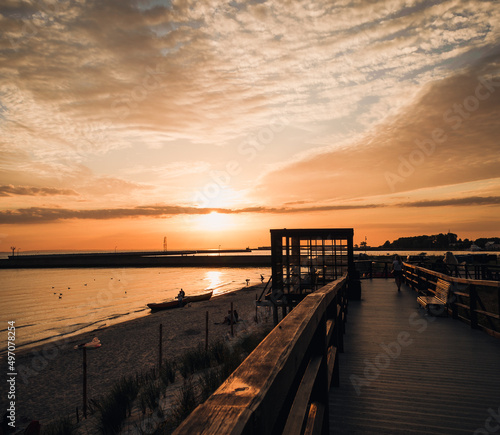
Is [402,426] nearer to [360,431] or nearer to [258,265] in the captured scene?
[360,431]

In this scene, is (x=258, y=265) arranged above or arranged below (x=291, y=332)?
below

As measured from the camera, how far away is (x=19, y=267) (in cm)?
11712

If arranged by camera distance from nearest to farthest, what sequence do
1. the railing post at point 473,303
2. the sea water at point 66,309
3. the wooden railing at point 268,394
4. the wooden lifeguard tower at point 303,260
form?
the wooden railing at point 268,394 → the railing post at point 473,303 → the wooden lifeguard tower at point 303,260 → the sea water at point 66,309

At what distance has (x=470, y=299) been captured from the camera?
8242mm

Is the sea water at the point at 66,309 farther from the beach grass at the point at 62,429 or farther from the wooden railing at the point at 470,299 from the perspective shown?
the wooden railing at the point at 470,299

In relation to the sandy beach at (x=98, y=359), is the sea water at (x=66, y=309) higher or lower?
lower

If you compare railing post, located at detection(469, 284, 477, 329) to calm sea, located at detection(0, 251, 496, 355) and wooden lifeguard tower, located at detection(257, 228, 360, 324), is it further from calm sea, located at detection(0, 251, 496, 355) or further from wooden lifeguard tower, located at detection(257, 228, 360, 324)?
calm sea, located at detection(0, 251, 496, 355)

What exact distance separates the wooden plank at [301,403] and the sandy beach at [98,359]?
13575mm

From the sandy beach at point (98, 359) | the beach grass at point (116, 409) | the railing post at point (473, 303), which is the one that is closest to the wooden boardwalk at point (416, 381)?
the railing post at point (473, 303)

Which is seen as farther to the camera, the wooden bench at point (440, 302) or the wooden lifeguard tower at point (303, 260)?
the wooden lifeguard tower at point (303, 260)

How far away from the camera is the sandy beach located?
549 inches

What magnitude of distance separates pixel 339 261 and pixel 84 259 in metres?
137

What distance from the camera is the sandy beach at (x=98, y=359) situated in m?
13.9

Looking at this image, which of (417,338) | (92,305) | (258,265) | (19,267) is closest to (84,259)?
(19,267)
